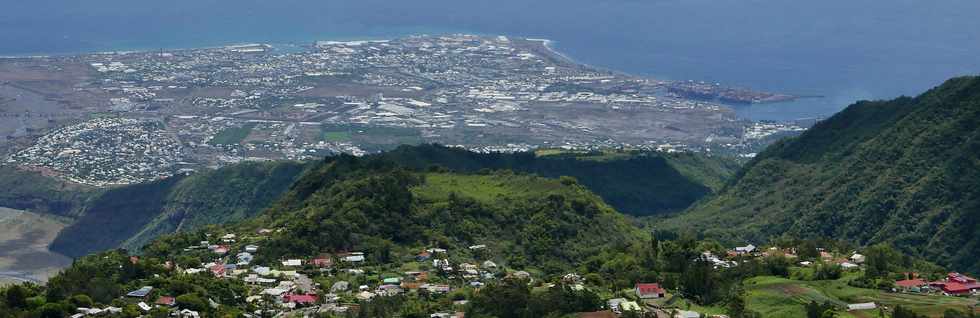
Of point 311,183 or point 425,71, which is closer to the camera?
point 311,183

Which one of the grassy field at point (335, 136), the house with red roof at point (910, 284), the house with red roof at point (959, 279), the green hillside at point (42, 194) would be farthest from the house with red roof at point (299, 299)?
the grassy field at point (335, 136)

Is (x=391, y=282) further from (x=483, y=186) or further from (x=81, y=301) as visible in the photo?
(x=483, y=186)

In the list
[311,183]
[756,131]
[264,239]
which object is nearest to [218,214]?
[311,183]

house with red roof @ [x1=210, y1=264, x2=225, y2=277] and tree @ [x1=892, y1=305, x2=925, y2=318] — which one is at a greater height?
tree @ [x1=892, y1=305, x2=925, y2=318]

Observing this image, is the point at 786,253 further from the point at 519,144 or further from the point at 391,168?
the point at 519,144

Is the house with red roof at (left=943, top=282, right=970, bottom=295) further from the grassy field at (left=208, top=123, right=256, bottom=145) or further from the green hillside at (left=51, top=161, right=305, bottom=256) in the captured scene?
the grassy field at (left=208, top=123, right=256, bottom=145)

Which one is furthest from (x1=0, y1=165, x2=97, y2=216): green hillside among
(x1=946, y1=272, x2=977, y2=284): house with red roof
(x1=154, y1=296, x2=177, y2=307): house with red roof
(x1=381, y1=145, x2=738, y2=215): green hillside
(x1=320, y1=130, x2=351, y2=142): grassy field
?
(x1=946, y1=272, x2=977, y2=284): house with red roof

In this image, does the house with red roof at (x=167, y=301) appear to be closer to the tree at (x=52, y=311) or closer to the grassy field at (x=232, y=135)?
the tree at (x=52, y=311)
